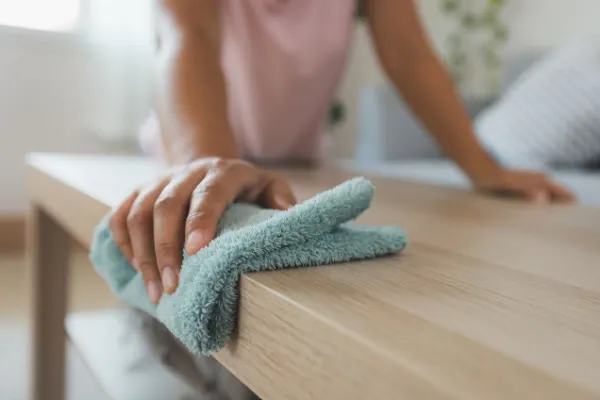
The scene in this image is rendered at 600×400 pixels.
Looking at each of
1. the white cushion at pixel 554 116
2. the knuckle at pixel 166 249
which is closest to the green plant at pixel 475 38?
the white cushion at pixel 554 116

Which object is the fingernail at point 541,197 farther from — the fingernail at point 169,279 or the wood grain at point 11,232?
the wood grain at point 11,232

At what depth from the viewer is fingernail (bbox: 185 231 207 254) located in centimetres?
35

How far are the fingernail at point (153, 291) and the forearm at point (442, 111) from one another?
1.94 ft

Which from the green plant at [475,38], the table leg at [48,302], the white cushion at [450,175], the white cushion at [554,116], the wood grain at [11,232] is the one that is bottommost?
the wood grain at [11,232]

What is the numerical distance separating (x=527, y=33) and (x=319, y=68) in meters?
1.79

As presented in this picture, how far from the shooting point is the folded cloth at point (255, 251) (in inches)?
12.6

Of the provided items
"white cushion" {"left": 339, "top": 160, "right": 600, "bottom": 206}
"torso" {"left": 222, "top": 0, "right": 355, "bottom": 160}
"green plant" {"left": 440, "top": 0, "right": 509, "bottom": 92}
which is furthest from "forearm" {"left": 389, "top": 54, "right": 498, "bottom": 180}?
"green plant" {"left": 440, "top": 0, "right": 509, "bottom": 92}

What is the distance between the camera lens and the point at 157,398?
82 cm

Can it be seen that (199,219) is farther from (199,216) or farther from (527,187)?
(527,187)

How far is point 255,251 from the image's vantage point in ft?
1.07

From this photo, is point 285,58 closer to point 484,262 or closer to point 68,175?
point 68,175

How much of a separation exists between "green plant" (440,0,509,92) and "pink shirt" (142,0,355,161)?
176cm

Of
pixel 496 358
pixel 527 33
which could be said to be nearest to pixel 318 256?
pixel 496 358

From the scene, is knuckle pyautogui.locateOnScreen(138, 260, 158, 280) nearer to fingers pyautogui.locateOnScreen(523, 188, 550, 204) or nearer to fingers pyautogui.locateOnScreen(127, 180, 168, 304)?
fingers pyautogui.locateOnScreen(127, 180, 168, 304)
